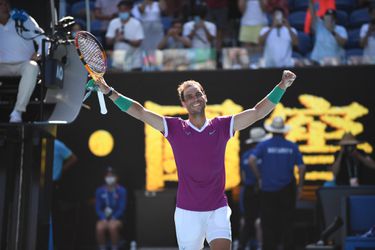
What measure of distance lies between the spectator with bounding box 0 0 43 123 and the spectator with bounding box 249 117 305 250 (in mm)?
4109

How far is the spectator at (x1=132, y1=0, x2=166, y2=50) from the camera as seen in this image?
14.3 m

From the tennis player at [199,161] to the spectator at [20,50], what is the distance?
2340mm

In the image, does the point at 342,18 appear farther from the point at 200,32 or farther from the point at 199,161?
the point at 199,161

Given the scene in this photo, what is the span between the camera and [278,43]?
13.6 m

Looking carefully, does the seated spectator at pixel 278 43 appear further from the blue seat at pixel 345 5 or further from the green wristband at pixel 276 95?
the green wristband at pixel 276 95

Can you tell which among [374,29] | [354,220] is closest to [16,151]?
[354,220]

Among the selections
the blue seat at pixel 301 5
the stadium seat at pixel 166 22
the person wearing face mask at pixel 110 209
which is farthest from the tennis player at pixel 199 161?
the blue seat at pixel 301 5

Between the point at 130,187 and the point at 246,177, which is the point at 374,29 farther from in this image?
Answer: the point at 130,187

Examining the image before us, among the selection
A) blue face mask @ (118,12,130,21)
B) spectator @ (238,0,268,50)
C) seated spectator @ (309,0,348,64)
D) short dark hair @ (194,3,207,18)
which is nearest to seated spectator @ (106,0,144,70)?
blue face mask @ (118,12,130,21)

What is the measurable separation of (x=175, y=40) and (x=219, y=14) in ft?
6.14

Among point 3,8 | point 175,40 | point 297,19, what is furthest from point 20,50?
point 297,19

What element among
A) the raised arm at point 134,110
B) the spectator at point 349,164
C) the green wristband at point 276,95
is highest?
the green wristband at point 276,95

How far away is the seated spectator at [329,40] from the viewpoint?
13.4 m

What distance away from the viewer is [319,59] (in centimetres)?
1348
